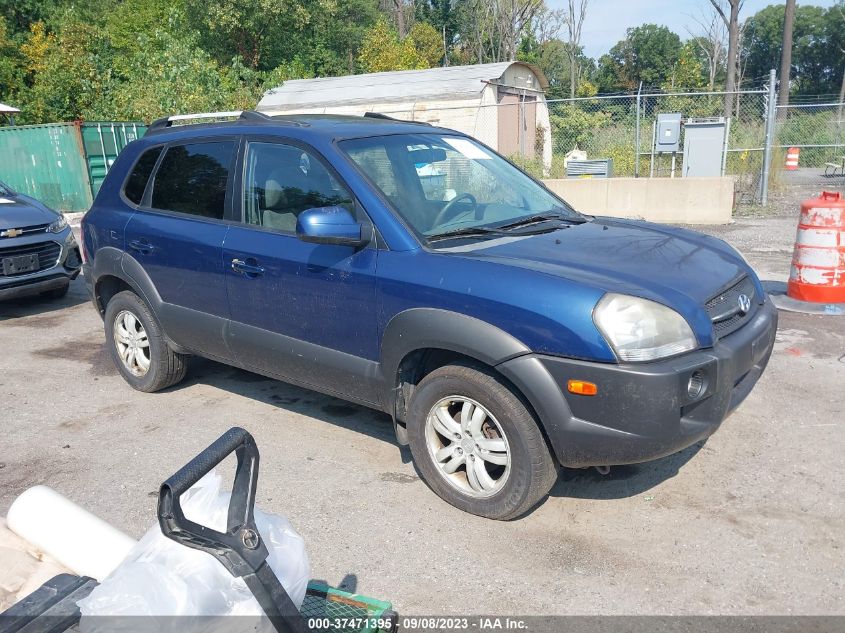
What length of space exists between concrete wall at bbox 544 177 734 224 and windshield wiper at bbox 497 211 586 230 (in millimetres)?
7943

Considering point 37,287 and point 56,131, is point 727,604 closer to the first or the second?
point 37,287

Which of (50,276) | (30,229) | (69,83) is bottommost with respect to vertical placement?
(50,276)

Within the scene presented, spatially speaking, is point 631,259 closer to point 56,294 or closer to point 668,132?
point 56,294

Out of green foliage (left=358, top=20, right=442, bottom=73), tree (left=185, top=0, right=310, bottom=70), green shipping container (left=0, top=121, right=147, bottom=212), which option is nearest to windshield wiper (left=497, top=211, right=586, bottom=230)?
green shipping container (left=0, top=121, right=147, bottom=212)

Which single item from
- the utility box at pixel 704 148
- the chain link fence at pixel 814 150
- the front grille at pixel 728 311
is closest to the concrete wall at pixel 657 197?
the utility box at pixel 704 148

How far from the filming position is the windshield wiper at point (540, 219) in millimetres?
4071

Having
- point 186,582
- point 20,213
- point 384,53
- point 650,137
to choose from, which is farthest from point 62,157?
point 384,53

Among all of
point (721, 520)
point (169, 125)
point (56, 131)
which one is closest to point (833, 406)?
point (721, 520)

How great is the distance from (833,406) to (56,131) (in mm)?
16198

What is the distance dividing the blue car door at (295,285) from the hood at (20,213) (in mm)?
4560

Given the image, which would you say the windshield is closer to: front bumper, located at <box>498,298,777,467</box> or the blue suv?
the blue suv

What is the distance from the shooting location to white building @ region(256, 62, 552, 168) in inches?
833

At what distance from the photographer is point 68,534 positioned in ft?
8.39

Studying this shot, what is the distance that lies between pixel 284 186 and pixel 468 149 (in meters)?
1.18
